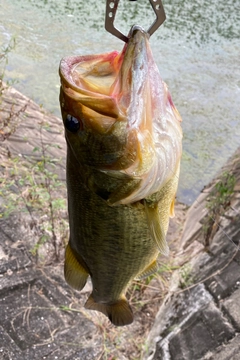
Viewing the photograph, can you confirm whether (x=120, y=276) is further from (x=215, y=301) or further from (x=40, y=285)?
(x=40, y=285)

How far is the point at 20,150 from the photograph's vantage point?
4277mm

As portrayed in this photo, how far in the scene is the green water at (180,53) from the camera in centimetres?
527

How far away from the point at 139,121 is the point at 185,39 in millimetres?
6604

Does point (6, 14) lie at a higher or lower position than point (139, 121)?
lower

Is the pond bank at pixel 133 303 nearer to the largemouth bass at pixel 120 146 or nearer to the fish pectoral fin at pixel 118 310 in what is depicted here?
the fish pectoral fin at pixel 118 310

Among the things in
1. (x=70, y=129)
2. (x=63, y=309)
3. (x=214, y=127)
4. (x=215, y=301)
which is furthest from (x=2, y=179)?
(x=214, y=127)

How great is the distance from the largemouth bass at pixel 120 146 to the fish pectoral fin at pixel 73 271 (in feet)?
0.44

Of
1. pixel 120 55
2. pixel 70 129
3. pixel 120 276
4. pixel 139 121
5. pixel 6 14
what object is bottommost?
pixel 6 14

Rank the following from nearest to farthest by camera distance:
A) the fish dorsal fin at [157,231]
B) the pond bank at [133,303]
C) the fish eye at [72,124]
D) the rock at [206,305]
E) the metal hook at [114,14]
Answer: the metal hook at [114,14] < the fish eye at [72,124] < the fish dorsal fin at [157,231] < the rock at [206,305] < the pond bank at [133,303]

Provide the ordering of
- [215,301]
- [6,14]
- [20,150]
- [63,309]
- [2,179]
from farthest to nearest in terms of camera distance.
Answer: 1. [6,14]
2. [20,150]
3. [2,179]
4. [63,309]
5. [215,301]

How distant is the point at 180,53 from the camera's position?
22.4ft

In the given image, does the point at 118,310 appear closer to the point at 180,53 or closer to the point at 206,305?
the point at 206,305

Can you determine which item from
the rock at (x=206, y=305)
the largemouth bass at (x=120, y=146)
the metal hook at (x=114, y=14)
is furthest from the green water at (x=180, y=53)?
the metal hook at (x=114, y=14)

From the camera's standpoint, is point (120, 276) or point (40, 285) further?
point (40, 285)
